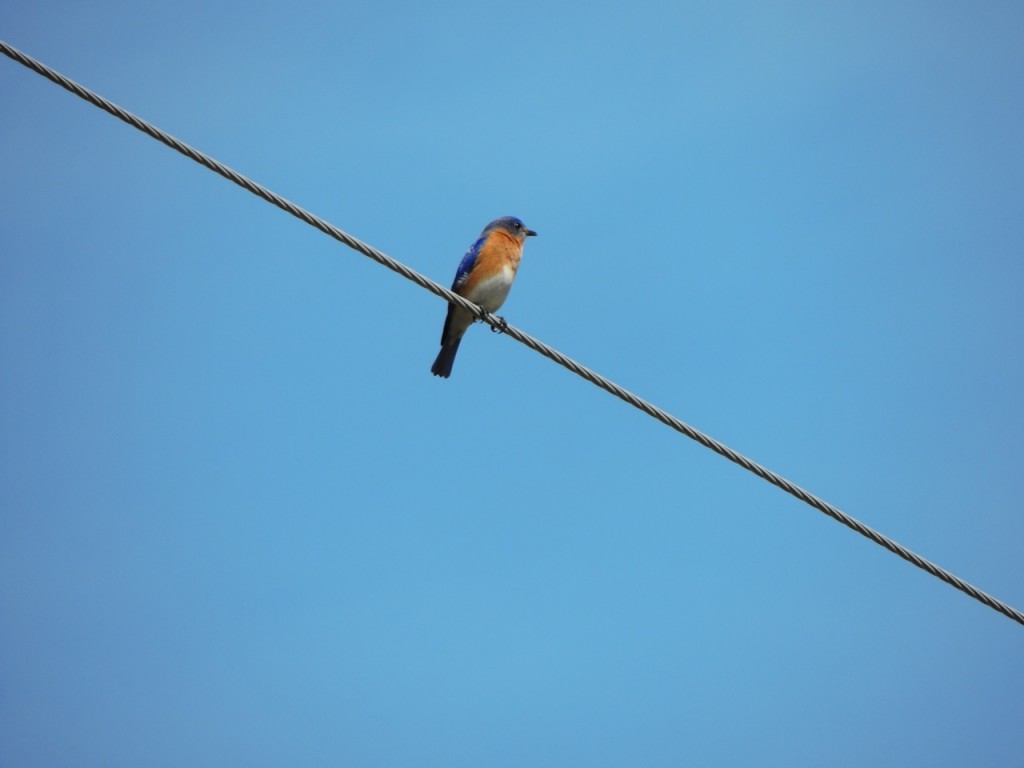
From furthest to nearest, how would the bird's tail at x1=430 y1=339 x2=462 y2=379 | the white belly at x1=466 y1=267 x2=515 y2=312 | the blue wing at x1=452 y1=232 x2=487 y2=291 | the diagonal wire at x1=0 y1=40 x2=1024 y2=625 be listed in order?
the bird's tail at x1=430 y1=339 x2=462 y2=379 → the blue wing at x1=452 y1=232 x2=487 y2=291 → the white belly at x1=466 y1=267 x2=515 y2=312 → the diagonal wire at x1=0 y1=40 x2=1024 y2=625

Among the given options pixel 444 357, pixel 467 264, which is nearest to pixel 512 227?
pixel 467 264

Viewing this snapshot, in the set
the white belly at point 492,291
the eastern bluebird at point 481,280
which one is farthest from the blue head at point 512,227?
the white belly at point 492,291

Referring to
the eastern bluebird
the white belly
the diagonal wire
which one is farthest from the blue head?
the diagonal wire

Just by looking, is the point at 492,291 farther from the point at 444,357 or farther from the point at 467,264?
the point at 444,357

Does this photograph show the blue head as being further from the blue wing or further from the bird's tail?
the bird's tail

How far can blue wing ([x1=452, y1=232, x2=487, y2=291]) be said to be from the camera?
9320 millimetres

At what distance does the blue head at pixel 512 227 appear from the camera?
979cm

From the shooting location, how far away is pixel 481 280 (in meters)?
9.16

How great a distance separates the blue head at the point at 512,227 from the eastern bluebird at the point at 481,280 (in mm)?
15

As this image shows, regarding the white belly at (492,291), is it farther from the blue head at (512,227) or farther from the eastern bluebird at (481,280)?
A: the blue head at (512,227)

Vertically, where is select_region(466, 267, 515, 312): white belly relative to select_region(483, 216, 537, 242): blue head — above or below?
below

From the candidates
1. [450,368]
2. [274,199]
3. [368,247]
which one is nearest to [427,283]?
[368,247]

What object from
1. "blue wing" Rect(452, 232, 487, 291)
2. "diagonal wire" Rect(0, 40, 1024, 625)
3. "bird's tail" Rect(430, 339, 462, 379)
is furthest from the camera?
"bird's tail" Rect(430, 339, 462, 379)

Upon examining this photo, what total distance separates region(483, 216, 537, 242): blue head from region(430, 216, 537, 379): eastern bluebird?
0.6 inches
